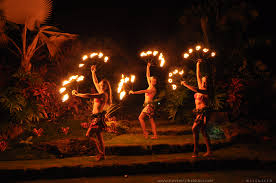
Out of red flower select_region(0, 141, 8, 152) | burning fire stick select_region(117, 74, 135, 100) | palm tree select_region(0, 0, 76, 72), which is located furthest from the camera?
palm tree select_region(0, 0, 76, 72)

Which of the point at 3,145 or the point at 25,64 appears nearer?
the point at 3,145

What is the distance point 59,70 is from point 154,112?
5164 mm

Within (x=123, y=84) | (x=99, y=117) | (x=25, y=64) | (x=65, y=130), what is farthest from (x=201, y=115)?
(x=25, y=64)

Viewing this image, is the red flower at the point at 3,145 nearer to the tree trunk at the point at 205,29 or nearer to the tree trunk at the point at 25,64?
the tree trunk at the point at 25,64

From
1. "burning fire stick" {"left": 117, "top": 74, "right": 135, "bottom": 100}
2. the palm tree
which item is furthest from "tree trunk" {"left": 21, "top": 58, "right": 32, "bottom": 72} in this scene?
"burning fire stick" {"left": 117, "top": 74, "right": 135, "bottom": 100}

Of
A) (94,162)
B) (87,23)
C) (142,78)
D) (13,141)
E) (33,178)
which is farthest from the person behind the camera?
(142,78)

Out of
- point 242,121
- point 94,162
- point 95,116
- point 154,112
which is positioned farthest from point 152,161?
point 242,121

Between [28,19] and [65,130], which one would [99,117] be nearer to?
[65,130]

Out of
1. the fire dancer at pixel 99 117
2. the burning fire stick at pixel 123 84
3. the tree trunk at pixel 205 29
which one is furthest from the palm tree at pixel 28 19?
the tree trunk at pixel 205 29

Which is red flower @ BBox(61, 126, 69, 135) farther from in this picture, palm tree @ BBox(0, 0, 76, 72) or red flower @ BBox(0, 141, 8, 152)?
palm tree @ BBox(0, 0, 76, 72)

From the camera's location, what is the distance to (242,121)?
834 centimetres

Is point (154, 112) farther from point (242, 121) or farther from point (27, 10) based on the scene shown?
point (27, 10)

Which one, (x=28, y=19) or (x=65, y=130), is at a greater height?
(x=28, y=19)

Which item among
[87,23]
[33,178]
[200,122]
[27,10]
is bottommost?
[33,178]
